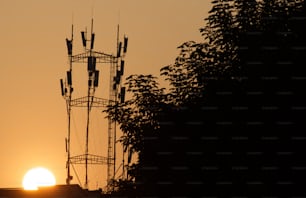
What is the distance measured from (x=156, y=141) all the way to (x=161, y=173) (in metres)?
0.27

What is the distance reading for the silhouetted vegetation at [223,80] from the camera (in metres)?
8.66

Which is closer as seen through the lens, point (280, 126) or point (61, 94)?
point (280, 126)

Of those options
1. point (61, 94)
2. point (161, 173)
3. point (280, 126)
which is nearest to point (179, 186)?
point (161, 173)

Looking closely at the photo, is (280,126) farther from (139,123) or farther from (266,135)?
(139,123)

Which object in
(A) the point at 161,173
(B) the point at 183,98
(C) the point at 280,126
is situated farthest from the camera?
(B) the point at 183,98

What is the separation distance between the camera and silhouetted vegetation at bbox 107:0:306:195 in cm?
866

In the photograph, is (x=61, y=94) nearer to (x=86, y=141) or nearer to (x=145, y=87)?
(x=86, y=141)

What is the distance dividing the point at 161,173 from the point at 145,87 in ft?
4.85

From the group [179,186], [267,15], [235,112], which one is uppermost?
[267,15]

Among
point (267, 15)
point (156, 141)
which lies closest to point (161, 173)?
point (156, 141)

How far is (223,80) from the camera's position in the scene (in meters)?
9.28

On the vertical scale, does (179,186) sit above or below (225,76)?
below

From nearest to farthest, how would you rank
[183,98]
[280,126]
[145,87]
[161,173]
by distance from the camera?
[280,126]
[161,173]
[183,98]
[145,87]

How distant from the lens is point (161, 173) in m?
9.26
